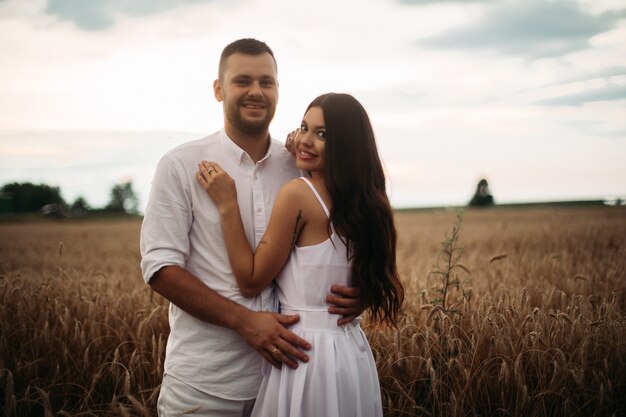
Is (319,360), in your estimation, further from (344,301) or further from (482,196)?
(482,196)

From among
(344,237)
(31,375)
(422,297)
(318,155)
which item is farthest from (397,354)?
(31,375)

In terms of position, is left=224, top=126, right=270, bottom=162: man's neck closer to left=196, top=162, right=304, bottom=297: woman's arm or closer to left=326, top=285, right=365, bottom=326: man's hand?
left=196, top=162, right=304, bottom=297: woman's arm

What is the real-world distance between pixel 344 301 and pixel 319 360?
31cm

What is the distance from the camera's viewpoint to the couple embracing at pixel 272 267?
2.27m

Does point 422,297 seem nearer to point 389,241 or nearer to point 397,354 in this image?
point 397,354

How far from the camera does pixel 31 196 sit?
78438 millimetres

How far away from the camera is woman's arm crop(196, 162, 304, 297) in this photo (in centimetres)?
227

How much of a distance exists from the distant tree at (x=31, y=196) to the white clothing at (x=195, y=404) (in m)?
83.6

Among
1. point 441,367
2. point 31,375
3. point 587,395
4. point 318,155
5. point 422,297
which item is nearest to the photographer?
point 318,155

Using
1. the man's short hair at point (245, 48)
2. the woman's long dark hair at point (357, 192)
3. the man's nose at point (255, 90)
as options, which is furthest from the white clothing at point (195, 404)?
the man's short hair at point (245, 48)

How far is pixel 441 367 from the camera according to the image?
341 cm

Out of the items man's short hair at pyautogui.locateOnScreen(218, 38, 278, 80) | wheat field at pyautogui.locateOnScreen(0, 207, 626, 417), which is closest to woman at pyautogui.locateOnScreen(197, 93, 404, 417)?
man's short hair at pyautogui.locateOnScreen(218, 38, 278, 80)

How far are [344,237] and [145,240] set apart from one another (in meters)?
1.02

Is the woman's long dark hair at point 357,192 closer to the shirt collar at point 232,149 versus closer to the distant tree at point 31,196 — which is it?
the shirt collar at point 232,149
